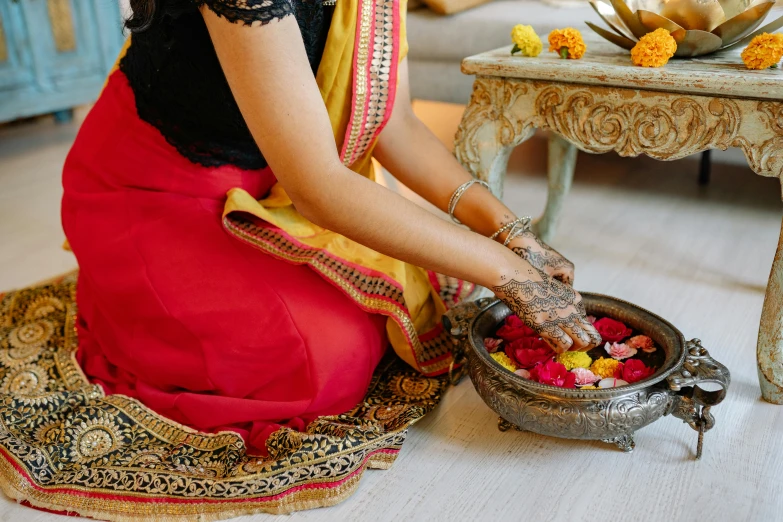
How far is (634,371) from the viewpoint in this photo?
1.07m

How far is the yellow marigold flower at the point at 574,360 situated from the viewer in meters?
1.10

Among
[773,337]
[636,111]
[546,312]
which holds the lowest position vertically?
[773,337]

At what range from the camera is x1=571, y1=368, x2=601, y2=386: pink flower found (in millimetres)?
1069

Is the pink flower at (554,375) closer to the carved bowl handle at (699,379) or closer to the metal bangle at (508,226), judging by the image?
the carved bowl handle at (699,379)

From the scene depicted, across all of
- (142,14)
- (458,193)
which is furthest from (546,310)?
(142,14)

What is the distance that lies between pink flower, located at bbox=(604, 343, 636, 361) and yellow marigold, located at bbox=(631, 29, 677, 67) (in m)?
0.45

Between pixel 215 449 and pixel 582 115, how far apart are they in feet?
→ 2.63

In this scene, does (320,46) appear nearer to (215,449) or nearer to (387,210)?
(387,210)

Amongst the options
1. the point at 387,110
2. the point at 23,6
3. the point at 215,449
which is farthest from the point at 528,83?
the point at 23,6

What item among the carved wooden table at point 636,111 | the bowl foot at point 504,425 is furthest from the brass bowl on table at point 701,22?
the bowl foot at point 504,425

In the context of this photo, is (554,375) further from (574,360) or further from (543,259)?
(543,259)

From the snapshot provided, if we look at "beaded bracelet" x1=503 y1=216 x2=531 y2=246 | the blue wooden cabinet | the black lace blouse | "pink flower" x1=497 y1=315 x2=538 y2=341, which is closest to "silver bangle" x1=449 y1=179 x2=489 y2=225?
"beaded bracelet" x1=503 y1=216 x2=531 y2=246

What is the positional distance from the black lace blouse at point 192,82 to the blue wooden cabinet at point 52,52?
168cm

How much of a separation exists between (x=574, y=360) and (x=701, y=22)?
603 millimetres
